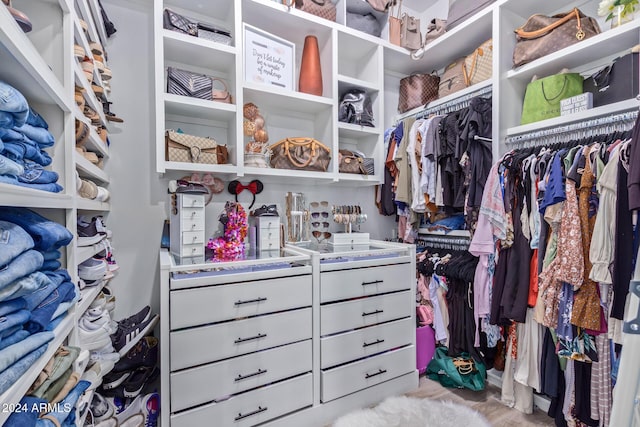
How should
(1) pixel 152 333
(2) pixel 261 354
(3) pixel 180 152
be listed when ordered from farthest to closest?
(1) pixel 152 333 → (3) pixel 180 152 → (2) pixel 261 354

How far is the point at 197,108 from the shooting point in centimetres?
184

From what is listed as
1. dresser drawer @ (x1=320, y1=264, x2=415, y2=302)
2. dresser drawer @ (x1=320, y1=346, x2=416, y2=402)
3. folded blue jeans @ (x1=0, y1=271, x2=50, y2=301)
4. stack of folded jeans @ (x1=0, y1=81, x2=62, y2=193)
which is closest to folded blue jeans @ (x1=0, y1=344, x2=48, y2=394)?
folded blue jeans @ (x1=0, y1=271, x2=50, y2=301)

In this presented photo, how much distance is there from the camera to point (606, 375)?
142cm

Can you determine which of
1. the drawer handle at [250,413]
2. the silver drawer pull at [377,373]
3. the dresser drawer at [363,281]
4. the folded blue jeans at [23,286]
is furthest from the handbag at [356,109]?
the folded blue jeans at [23,286]

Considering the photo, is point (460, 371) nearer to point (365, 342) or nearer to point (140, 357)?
point (365, 342)

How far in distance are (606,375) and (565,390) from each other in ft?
0.85

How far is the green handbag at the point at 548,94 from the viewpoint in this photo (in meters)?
1.71

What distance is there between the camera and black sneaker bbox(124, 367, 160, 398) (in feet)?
5.01

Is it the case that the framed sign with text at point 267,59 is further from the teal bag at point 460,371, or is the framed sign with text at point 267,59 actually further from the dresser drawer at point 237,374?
the teal bag at point 460,371

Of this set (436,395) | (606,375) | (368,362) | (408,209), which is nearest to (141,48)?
(408,209)

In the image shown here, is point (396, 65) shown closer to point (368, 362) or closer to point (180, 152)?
point (180, 152)

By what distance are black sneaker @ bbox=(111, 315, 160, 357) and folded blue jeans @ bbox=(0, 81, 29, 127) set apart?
1235 millimetres

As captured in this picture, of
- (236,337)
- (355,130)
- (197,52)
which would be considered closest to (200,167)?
(197,52)

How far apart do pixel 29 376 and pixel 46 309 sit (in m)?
0.17
